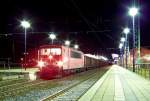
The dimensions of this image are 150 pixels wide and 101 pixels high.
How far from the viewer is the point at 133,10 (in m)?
38.5

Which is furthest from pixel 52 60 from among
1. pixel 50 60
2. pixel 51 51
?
pixel 51 51

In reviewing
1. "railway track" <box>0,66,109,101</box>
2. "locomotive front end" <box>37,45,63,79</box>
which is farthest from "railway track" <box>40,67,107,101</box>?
"locomotive front end" <box>37,45,63,79</box>

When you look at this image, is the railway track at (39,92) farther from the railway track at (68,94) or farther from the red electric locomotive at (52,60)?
the red electric locomotive at (52,60)

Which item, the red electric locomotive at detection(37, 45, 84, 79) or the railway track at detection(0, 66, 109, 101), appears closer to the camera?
the railway track at detection(0, 66, 109, 101)

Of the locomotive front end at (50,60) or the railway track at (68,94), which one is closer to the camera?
the railway track at (68,94)

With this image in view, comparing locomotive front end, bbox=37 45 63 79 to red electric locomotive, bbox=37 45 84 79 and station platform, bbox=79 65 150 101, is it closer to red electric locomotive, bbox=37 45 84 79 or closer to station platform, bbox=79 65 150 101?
red electric locomotive, bbox=37 45 84 79

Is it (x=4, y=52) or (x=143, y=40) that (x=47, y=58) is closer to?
(x=143, y=40)

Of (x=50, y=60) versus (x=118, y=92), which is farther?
(x=50, y=60)

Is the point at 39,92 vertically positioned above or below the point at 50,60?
below

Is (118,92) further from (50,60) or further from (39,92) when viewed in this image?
(50,60)

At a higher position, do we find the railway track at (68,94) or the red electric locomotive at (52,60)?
the red electric locomotive at (52,60)

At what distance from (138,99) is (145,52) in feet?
121

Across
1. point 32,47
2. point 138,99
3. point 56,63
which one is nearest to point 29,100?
point 138,99

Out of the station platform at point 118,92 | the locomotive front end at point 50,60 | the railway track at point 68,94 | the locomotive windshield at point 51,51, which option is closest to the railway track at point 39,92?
the railway track at point 68,94
